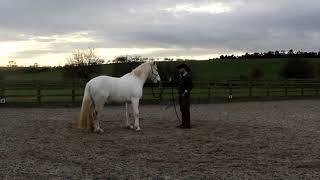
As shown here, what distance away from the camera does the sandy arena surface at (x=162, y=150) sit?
7637mm

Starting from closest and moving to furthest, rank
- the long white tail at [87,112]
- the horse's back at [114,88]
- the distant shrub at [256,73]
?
1. the long white tail at [87,112]
2. the horse's back at [114,88]
3. the distant shrub at [256,73]

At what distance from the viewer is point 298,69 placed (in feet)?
188

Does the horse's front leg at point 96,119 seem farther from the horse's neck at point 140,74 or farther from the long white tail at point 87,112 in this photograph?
the horse's neck at point 140,74

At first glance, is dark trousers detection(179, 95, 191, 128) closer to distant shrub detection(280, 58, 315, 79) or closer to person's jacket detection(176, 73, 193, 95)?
person's jacket detection(176, 73, 193, 95)

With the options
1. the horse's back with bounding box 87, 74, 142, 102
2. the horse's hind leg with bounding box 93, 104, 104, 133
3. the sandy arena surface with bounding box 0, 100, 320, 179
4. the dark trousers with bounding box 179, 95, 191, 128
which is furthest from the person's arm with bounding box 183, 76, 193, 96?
the horse's hind leg with bounding box 93, 104, 104, 133

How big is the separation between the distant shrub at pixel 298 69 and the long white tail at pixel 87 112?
47.5 meters

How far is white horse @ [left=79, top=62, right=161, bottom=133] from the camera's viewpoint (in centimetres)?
1233

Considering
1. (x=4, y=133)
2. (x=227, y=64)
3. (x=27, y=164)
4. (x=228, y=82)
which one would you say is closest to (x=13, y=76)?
(x=227, y=64)

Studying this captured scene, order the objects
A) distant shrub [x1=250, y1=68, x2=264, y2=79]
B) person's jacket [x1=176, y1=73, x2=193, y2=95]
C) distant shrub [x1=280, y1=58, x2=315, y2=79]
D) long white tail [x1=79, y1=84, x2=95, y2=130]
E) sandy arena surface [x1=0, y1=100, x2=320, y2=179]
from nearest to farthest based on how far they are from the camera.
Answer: sandy arena surface [x1=0, y1=100, x2=320, y2=179] → long white tail [x1=79, y1=84, x2=95, y2=130] → person's jacket [x1=176, y1=73, x2=193, y2=95] → distant shrub [x1=280, y1=58, x2=315, y2=79] → distant shrub [x1=250, y1=68, x2=264, y2=79]

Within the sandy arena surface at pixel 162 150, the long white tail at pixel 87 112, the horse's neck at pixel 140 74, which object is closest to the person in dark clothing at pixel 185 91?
the sandy arena surface at pixel 162 150

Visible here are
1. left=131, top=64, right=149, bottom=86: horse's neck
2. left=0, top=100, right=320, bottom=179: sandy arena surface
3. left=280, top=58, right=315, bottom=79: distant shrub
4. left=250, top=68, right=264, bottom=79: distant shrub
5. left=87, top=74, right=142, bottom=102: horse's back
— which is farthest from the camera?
left=250, top=68, right=264, bottom=79: distant shrub

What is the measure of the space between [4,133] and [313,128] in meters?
7.90

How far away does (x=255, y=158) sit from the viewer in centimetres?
902

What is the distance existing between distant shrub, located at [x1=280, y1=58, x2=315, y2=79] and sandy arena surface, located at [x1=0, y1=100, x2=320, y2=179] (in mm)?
43353
